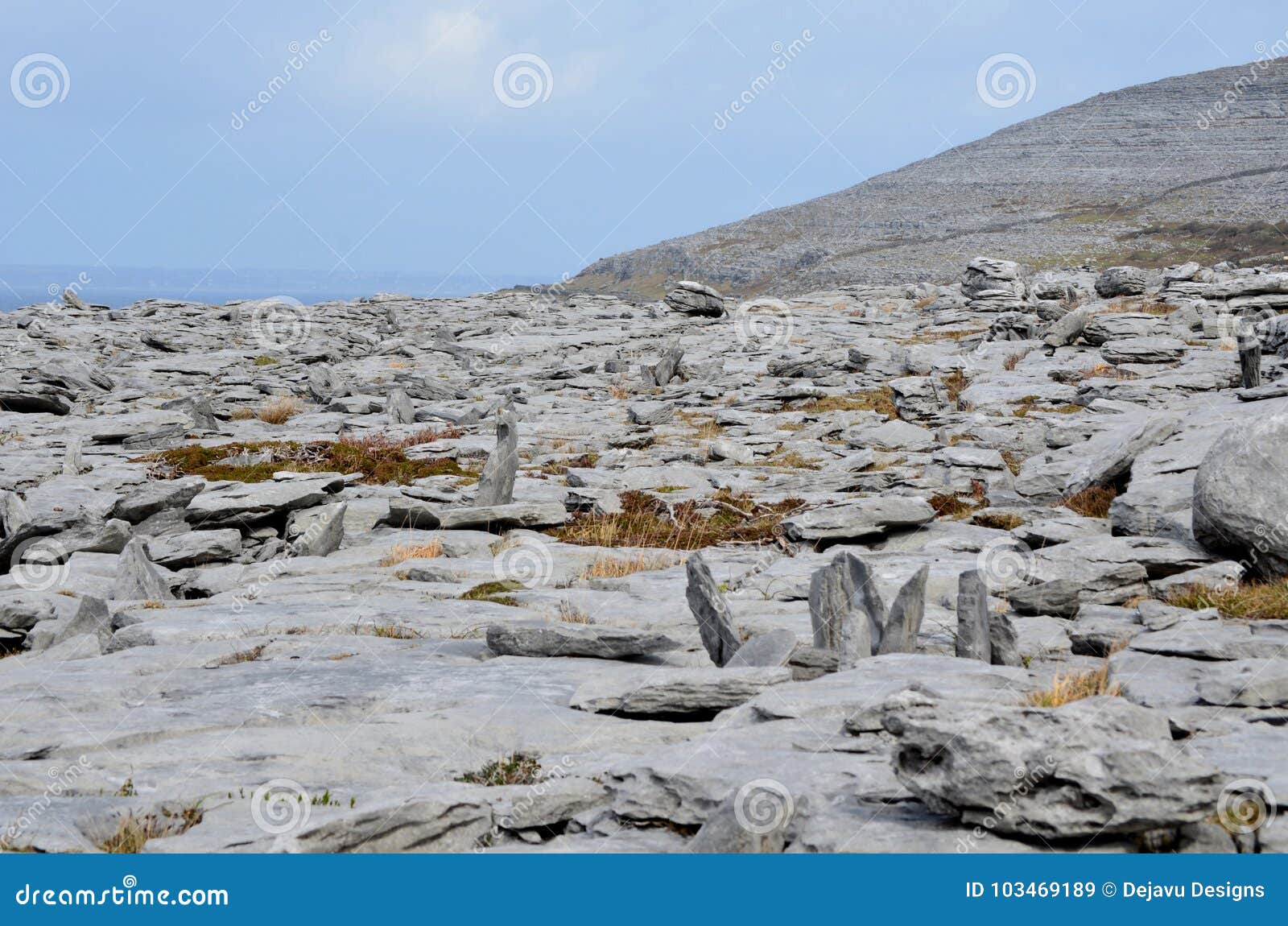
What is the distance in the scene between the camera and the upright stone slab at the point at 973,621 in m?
9.39

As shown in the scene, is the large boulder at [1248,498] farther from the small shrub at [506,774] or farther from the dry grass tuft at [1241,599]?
the small shrub at [506,774]

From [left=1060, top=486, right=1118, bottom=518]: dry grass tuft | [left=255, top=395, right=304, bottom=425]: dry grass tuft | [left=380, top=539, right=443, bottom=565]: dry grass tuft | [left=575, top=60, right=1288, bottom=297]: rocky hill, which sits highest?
[left=575, top=60, right=1288, bottom=297]: rocky hill

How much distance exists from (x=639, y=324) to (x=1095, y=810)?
57449 millimetres

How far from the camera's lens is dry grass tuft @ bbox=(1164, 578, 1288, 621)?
10484 millimetres

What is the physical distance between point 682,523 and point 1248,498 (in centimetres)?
935

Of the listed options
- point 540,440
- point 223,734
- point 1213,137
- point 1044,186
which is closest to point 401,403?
point 540,440

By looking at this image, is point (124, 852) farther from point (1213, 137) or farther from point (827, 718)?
point (1213, 137)

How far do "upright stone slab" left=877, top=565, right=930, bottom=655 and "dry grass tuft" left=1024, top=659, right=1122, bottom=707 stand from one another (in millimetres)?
1582

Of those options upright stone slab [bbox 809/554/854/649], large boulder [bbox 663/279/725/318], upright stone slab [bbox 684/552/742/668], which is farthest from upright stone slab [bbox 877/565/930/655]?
large boulder [bbox 663/279/725/318]

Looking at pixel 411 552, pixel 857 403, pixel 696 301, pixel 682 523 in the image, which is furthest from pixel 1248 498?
pixel 696 301

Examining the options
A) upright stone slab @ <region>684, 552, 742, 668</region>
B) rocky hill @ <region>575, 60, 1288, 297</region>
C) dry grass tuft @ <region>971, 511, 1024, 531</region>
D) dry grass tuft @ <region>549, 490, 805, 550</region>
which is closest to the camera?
upright stone slab @ <region>684, 552, 742, 668</region>

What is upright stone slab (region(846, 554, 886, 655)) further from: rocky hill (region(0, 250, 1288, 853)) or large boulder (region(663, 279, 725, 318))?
large boulder (region(663, 279, 725, 318))

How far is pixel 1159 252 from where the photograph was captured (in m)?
96.8

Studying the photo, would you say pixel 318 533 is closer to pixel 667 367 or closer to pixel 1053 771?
pixel 1053 771
